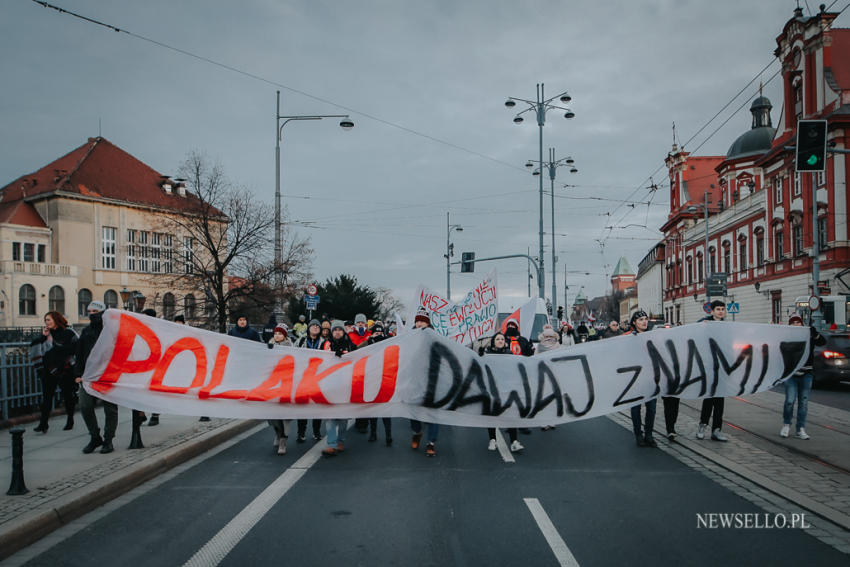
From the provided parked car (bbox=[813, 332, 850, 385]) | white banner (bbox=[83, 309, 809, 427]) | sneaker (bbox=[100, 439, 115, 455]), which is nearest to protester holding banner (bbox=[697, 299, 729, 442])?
white banner (bbox=[83, 309, 809, 427])

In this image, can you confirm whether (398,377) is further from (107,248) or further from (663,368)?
(107,248)

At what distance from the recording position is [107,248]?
6122 centimetres

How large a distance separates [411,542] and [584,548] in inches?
53.8

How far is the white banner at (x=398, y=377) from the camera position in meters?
8.12

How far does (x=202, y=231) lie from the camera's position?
105 feet

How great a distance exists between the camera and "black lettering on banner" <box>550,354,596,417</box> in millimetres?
8117

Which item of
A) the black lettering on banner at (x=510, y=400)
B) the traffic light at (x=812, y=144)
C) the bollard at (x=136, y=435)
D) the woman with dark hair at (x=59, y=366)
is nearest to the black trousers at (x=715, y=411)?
the black lettering on banner at (x=510, y=400)

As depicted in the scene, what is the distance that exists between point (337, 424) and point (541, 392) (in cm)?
287

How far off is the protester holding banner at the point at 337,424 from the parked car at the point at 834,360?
14.9 metres

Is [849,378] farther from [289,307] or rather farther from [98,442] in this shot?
[289,307]

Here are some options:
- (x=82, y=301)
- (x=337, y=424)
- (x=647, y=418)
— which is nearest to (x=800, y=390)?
(x=647, y=418)

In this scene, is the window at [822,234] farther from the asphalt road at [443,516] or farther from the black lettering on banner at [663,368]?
the asphalt road at [443,516]

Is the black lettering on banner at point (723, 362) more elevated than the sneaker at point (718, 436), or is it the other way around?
the black lettering on banner at point (723, 362)

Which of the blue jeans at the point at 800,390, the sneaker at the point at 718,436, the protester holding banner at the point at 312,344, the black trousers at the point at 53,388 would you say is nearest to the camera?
the blue jeans at the point at 800,390
